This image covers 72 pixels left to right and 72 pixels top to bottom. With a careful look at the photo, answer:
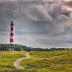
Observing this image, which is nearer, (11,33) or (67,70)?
(67,70)

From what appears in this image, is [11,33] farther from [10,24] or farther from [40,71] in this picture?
[40,71]

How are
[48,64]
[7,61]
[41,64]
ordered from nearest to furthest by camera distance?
[48,64], [41,64], [7,61]

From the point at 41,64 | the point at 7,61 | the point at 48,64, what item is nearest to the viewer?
the point at 48,64

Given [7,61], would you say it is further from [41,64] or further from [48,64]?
[48,64]

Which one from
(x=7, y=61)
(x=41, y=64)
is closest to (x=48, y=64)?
(x=41, y=64)

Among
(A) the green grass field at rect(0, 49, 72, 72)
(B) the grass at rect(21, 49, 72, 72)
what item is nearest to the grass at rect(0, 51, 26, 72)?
(A) the green grass field at rect(0, 49, 72, 72)

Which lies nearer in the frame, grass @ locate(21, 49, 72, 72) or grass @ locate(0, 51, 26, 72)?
grass @ locate(21, 49, 72, 72)

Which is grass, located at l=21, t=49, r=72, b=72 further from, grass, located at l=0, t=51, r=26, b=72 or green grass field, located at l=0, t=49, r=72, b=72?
grass, located at l=0, t=51, r=26, b=72

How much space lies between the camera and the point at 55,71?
4519 centimetres

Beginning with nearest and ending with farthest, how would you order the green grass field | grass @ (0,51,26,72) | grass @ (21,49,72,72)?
the green grass field
grass @ (21,49,72,72)
grass @ (0,51,26,72)

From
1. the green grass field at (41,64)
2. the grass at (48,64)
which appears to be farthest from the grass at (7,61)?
the grass at (48,64)

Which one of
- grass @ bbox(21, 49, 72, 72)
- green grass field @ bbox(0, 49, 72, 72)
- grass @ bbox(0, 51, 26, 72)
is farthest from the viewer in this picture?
grass @ bbox(0, 51, 26, 72)

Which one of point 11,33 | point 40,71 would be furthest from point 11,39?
point 40,71

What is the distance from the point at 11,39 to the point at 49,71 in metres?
138
